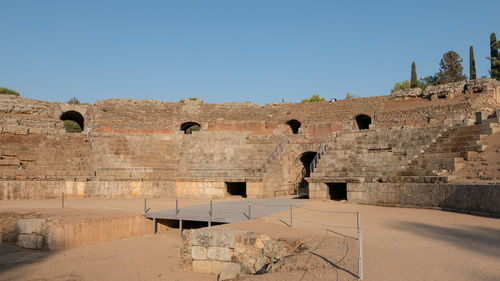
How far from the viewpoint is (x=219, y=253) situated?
9430 mm

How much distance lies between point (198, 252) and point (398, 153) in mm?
11770

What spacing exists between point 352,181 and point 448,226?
21.5ft

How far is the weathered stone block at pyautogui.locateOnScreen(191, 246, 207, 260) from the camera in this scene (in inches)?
380

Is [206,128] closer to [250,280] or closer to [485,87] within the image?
[485,87]

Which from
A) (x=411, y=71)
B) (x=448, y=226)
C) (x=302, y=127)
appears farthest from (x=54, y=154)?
(x=411, y=71)

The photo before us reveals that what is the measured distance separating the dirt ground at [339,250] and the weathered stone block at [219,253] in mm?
518

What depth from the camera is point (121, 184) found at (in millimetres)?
21500

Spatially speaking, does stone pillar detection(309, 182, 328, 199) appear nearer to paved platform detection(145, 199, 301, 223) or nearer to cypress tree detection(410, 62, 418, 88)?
paved platform detection(145, 199, 301, 223)

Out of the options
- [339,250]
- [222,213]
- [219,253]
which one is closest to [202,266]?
[219,253]

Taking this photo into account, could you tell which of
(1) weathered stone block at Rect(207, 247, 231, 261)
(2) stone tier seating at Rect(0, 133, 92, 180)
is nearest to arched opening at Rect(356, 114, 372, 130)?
(2) stone tier seating at Rect(0, 133, 92, 180)

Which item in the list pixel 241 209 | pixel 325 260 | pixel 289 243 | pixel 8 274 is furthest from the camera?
pixel 241 209

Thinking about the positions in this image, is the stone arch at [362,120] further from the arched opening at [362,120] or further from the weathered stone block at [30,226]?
the weathered stone block at [30,226]

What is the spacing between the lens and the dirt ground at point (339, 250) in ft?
21.2

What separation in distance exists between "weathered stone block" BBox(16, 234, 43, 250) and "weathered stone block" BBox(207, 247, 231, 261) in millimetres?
6397
